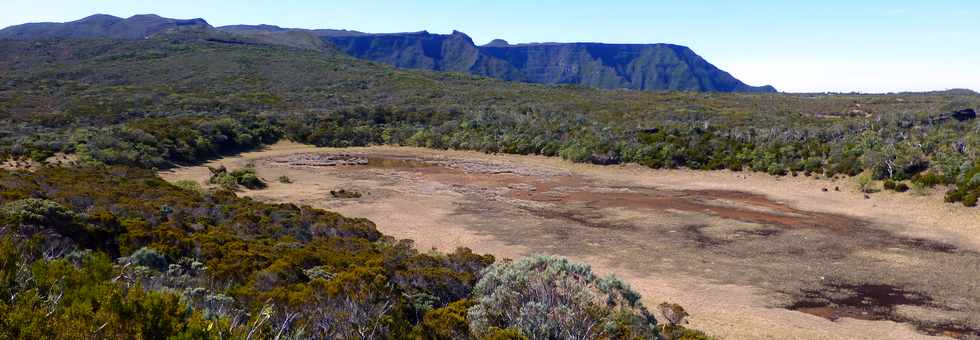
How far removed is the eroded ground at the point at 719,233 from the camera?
440 inches

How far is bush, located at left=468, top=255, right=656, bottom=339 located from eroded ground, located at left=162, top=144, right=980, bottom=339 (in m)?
2.25

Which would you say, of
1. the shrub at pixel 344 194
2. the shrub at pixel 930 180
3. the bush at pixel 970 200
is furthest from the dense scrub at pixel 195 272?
the shrub at pixel 930 180

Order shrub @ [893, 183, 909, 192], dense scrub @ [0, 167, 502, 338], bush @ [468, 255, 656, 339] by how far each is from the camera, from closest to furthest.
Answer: dense scrub @ [0, 167, 502, 338]
bush @ [468, 255, 656, 339]
shrub @ [893, 183, 909, 192]

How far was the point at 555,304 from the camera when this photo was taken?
7.99 metres

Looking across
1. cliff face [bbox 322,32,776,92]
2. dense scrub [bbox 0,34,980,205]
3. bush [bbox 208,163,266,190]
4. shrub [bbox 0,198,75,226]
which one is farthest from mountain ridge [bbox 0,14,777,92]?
shrub [bbox 0,198,75,226]

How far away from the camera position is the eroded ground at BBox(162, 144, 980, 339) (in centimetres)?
1117

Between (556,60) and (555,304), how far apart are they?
487ft

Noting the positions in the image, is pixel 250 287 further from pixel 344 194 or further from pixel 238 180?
pixel 238 180

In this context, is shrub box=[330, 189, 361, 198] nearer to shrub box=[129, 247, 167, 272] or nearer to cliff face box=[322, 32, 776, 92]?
shrub box=[129, 247, 167, 272]

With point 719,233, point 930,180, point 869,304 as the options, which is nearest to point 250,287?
point 869,304

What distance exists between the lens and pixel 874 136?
Result: 1164 inches

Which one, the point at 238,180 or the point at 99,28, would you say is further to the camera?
the point at 99,28

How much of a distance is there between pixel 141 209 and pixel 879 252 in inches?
678

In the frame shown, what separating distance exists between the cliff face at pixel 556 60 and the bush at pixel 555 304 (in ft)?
433
